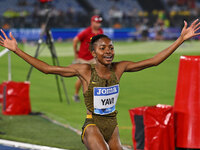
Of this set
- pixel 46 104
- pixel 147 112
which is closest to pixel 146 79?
pixel 46 104

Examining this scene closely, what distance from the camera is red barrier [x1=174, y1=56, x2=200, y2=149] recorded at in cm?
630

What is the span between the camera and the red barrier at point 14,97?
1042cm

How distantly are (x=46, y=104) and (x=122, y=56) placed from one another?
43.1ft

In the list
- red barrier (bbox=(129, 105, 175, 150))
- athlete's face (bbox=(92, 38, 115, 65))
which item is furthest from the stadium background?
athlete's face (bbox=(92, 38, 115, 65))

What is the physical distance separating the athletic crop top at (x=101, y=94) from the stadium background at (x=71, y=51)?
7.45ft

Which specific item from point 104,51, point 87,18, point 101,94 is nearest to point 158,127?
point 101,94

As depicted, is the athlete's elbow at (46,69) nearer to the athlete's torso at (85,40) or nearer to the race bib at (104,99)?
the race bib at (104,99)

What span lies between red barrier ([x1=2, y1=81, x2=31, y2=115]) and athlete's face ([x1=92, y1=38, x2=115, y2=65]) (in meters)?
5.16

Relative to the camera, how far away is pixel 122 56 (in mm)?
24953

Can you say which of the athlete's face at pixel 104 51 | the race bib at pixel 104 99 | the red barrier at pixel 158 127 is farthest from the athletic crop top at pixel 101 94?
the red barrier at pixel 158 127

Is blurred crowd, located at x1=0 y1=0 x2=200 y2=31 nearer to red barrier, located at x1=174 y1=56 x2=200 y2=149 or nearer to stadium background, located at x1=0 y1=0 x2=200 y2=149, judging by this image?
stadium background, located at x1=0 y1=0 x2=200 y2=149

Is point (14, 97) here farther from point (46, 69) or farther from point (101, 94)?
point (101, 94)

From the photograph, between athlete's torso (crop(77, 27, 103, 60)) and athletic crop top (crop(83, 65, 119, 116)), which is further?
athlete's torso (crop(77, 27, 103, 60))

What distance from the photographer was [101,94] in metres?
5.54
